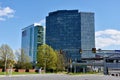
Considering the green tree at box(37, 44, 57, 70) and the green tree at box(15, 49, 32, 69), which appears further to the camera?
the green tree at box(15, 49, 32, 69)

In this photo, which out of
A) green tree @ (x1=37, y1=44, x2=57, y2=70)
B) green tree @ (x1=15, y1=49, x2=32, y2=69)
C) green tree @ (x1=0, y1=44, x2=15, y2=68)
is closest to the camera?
green tree @ (x1=0, y1=44, x2=15, y2=68)

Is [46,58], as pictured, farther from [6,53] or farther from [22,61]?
[22,61]

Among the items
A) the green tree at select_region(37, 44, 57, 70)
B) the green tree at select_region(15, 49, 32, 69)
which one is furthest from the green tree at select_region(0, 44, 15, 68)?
the green tree at select_region(15, 49, 32, 69)

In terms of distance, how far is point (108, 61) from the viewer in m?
183

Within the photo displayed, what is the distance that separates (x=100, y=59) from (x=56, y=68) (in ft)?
292

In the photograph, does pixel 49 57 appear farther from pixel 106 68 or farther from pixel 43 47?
pixel 106 68

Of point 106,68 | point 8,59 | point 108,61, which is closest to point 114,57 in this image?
point 108,61

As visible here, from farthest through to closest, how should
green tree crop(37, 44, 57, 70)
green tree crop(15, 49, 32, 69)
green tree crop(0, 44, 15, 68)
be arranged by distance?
green tree crop(15, 49, 32, 69), green tree crop(37, 44, 57, 70), green tree crop(0, 44, 15, 68)

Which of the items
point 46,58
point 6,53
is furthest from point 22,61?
point 46,58

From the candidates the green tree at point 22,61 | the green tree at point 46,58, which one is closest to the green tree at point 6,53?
the green tree at point 46,58

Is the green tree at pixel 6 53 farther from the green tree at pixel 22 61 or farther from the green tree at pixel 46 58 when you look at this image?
the green tree at pixel 22 61

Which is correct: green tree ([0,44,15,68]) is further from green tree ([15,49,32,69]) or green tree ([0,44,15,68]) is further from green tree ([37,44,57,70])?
green tree ([15,49,32,69])

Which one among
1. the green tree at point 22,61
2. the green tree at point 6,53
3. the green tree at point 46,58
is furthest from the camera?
the green tree at point 22,61

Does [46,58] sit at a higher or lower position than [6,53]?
lower
